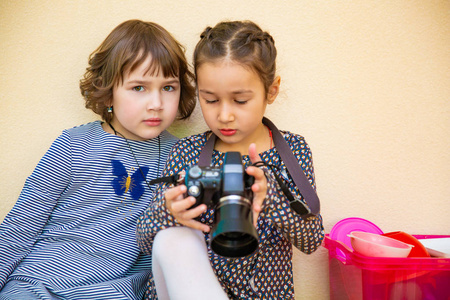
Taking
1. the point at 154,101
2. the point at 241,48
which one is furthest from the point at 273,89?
the point at 154,101

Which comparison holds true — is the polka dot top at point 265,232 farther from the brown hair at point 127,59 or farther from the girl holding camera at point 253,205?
the brown hair at point 127,59

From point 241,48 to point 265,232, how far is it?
0.46 metres

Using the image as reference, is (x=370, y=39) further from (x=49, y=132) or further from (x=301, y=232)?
(x=49, y=132)

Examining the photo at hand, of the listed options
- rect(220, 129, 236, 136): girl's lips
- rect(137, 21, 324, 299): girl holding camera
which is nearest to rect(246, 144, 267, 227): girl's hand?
rect(137, 21, 324, 299): girl holding camera

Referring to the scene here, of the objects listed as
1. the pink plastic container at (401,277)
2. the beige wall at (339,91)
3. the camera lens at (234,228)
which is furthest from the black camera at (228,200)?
the beige wall at (339,91)

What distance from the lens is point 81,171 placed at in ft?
3.20

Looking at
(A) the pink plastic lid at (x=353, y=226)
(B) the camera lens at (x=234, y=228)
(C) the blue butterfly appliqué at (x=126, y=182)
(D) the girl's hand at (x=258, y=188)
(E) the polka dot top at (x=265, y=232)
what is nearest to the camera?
(B) the camera lens at (x=234, y=228)

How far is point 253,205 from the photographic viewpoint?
702 millimetres

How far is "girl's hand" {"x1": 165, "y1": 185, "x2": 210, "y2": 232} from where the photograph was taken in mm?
671

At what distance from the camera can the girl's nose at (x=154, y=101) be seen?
0.95m

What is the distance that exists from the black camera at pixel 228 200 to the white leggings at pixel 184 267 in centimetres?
8

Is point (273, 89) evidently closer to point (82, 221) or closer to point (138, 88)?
point (138, 88)

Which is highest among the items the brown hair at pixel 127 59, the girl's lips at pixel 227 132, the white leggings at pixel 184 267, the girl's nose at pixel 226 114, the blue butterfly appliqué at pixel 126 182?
the brown hair at pixel 127 59

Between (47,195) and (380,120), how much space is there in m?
1.07
